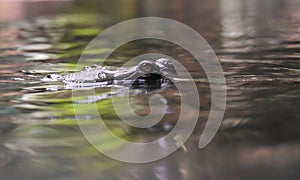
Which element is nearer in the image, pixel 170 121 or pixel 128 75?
pixel 170 121

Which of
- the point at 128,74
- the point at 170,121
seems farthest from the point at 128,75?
the point at 170,121

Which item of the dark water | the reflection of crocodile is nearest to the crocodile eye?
the reflection of crocodile

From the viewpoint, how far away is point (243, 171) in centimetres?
60

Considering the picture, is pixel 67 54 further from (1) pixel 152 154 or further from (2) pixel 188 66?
(1) pixel 152 154

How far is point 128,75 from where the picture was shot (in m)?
1.15

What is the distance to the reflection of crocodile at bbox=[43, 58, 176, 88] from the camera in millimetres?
1123

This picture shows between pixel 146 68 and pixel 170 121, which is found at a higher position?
pixel 146 68

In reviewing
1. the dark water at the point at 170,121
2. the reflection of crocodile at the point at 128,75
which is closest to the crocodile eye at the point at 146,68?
the reflection of crocodile at the point at 128,75

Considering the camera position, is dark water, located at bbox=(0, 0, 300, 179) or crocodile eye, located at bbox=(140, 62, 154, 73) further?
crocodile eye, located at bbox=(140, 62, 154, 73)

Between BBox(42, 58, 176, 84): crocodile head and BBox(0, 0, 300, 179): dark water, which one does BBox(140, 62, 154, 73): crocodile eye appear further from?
BBox(0, 0, 300, 179): dark water

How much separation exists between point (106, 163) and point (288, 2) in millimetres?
3996

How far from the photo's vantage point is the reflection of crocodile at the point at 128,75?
44.2 inches

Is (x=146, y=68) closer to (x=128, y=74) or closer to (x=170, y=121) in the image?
(x=128, y=74)

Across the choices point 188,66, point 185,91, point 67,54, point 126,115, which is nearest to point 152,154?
point 126,115
